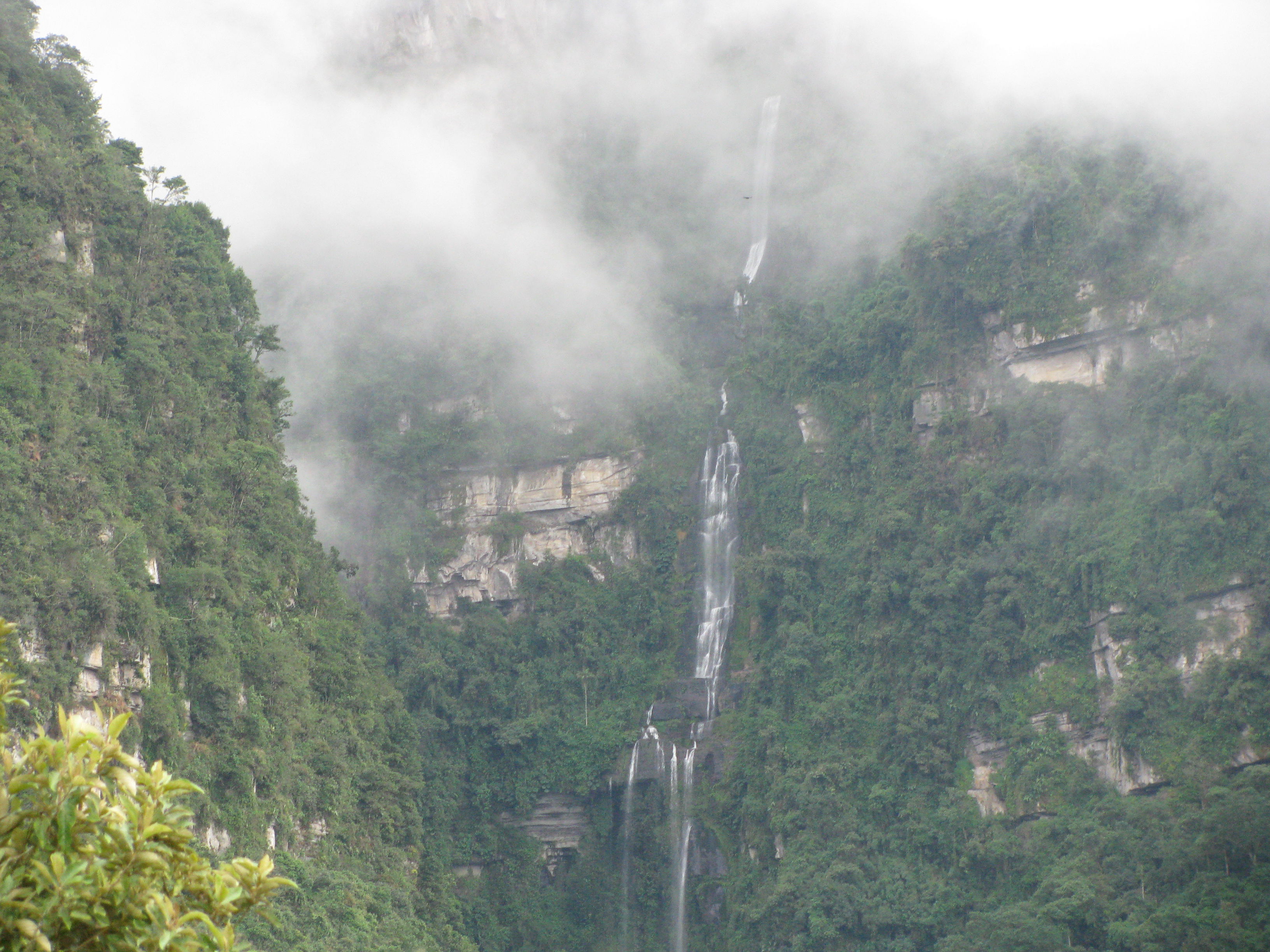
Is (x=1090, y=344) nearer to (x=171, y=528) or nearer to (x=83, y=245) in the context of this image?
(x=171, y=528)

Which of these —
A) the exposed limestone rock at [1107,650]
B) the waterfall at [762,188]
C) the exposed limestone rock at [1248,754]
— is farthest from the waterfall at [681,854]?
the waterfall at [762,188]

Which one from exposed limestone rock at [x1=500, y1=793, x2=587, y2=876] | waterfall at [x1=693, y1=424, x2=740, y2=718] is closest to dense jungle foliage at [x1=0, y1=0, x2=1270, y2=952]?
exposed limestone rock at [x1=500, y1=793, x2=587, y2=876]

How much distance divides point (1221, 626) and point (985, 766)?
7.36 meters

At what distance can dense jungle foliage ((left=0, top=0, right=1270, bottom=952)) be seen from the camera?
100ft

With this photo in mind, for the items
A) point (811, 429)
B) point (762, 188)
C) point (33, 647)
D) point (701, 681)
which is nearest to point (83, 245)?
point (33, 647)

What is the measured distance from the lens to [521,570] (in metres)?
50.4

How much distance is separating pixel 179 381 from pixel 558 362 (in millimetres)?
21801

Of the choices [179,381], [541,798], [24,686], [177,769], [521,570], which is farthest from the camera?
[521,570]

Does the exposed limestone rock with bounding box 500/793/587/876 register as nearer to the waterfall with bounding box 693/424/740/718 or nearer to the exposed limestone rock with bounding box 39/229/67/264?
the waterfall with bounding box 693/424/740/718

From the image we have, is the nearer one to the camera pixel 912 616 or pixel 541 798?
pixel 912 616

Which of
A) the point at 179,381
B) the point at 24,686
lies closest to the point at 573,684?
the point at 179,381

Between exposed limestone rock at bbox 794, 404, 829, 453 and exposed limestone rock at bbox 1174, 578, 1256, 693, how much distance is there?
14439mm

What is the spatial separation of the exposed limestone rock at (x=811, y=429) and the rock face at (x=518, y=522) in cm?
593

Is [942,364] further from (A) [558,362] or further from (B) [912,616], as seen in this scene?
(A) [558,362]
